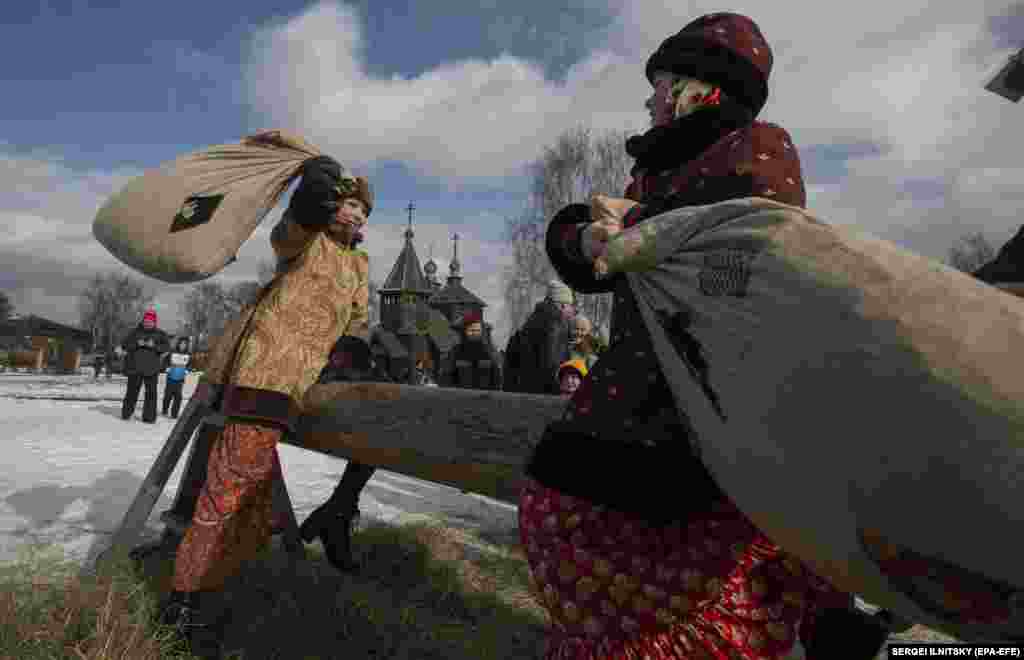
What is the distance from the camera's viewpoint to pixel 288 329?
229 centimetres

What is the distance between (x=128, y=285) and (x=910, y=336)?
3175 inches

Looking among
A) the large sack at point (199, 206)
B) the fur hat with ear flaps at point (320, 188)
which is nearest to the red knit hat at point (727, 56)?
the fur hat with ear flaps at point (320, 188)

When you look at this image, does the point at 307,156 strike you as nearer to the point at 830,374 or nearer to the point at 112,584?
the point at 112,584

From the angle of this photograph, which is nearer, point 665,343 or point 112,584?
point 665,343

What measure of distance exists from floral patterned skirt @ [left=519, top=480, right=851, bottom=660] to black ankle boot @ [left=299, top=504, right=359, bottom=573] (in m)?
2.13

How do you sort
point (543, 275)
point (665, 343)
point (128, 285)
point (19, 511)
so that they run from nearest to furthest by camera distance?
point (665, 343), point (19, 511), point (543, 275), point (128, 285)

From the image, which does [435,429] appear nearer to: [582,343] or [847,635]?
[847,635]

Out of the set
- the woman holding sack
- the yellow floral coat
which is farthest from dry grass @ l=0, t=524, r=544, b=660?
the woman holding sack

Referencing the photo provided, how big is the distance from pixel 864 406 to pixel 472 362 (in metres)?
6.69

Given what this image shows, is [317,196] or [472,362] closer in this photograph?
[317,196]

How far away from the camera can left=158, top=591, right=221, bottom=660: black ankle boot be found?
6.34 ft

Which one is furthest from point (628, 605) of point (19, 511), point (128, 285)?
point (128, 285)

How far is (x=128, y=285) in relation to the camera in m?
68.0

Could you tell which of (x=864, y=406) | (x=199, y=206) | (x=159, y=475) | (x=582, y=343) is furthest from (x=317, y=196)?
(x=582, y=343)
